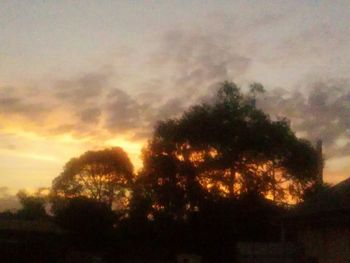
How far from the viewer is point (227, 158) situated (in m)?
43.7

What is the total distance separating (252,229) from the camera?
38969 millimetres

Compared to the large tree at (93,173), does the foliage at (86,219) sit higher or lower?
lower

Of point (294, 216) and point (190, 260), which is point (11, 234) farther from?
point (294, 216)

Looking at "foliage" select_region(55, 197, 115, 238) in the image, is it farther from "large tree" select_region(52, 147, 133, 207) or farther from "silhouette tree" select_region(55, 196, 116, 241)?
"large tree" select_region(52, 147, 133, 207)

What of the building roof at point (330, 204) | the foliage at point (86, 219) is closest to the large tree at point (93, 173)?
the foliage at point (86, 219)

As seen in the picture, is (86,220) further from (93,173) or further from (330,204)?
(330,204)

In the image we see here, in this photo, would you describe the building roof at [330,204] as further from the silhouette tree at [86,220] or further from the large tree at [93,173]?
the large tree at [93,173]

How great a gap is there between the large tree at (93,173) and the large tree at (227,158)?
20.4m

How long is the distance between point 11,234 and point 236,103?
21419 mm

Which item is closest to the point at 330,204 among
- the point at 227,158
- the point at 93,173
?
the point at 227,158

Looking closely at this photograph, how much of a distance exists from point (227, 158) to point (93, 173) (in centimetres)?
2694

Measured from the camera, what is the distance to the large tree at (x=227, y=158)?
43.2 metres

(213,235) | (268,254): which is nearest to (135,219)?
(213,235)

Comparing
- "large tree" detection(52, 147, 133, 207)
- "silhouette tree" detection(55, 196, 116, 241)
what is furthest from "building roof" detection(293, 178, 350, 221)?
"large tree" detection(52, 147, 133, 207)
